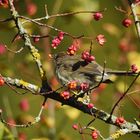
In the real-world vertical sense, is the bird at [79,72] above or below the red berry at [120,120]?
above

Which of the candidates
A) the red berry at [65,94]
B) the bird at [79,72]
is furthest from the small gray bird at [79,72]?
the red berry at [65,94]

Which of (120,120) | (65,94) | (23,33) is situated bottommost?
(120,120)

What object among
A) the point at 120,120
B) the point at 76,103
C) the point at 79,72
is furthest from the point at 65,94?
the point at 79,72

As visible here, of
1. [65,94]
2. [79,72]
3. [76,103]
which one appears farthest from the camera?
[79,72]

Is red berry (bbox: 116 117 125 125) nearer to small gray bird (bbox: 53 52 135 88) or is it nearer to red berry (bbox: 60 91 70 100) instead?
red berry (bbox: 60 91 70 100)

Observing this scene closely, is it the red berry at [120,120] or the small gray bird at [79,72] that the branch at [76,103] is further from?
the small gray bird at [79,72]

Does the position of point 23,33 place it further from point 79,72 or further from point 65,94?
point 79,72

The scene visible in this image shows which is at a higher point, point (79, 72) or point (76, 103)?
point (79, 72)

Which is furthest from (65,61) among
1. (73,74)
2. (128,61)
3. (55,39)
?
(55,39)

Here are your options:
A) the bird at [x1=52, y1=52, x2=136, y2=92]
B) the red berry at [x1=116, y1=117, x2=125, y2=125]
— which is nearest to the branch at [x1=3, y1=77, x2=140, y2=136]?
the red berry at [x1=116, y1=117, x2=125, y2=125]

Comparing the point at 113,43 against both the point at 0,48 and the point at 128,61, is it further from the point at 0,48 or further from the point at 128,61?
the point at 0,48

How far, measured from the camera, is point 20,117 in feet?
20.6

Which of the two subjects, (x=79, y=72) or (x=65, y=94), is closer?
(x=65, y=94)

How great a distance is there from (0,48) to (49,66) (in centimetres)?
66
